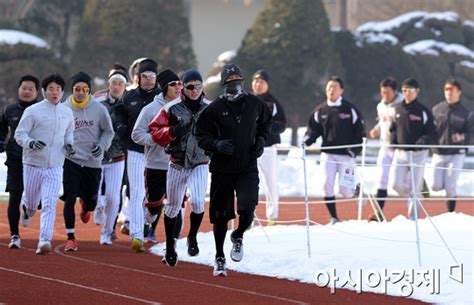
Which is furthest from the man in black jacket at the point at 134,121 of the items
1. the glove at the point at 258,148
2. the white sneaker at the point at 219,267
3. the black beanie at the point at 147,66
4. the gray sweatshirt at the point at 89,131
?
the glove at the point at 258,148

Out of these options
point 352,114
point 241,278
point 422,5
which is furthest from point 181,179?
point 422,5

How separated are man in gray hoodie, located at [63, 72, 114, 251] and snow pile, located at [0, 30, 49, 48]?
2668 centimetres

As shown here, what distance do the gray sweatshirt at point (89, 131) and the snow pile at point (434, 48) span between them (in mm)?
32686

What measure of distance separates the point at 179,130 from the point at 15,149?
9.85ft

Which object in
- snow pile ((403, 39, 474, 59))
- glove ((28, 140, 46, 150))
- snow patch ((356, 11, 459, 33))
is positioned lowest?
glove ((28, 140, 46, 150))

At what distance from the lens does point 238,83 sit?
11938 millimetres

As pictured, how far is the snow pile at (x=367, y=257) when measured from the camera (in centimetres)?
1152

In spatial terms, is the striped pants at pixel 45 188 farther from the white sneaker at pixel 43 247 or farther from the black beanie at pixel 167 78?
the black beanie at pixel 167 78

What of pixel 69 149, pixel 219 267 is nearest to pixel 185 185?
pixel 219 267

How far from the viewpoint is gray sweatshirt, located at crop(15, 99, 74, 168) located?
547 inches

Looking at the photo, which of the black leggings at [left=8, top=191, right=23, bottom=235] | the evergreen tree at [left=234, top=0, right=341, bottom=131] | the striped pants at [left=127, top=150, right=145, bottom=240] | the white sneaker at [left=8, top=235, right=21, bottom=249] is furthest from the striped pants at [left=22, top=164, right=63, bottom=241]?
the evergreen tree at [left=234, top=0, right=341, bottom=131]

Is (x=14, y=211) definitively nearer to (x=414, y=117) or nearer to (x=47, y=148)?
(x=47, y=148)

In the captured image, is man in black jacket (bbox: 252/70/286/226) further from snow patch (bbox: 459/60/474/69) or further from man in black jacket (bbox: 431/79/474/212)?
snow patch (bbox: 459/60/474/69)

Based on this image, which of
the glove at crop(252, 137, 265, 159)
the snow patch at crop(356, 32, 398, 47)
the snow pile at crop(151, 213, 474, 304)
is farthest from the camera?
the snow patch at crop(356, 32, 398, 47)
